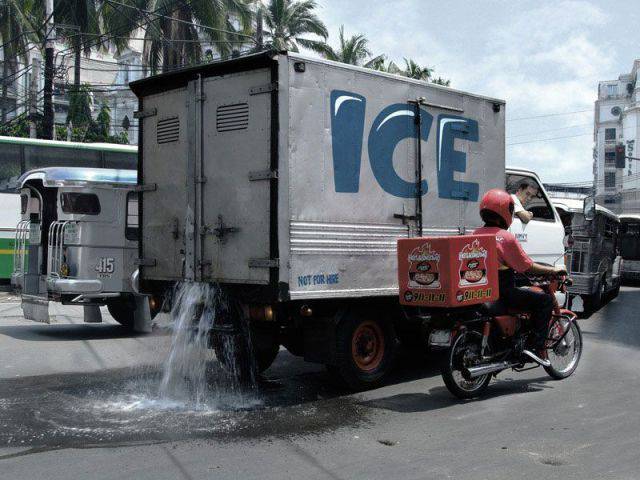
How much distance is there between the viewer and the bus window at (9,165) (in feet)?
57.7

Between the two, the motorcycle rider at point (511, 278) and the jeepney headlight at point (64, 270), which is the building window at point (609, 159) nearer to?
the jeepney headlight at point (64, 270)

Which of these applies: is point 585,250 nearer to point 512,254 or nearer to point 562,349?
point 562,349

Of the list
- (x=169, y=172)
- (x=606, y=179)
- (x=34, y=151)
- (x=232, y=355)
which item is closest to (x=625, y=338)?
(x=232, y=355)

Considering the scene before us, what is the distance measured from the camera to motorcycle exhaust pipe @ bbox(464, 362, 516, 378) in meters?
6.50

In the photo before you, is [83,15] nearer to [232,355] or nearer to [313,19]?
[313,19]

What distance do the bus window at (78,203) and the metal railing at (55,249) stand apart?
256mm

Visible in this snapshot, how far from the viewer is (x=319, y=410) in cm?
635

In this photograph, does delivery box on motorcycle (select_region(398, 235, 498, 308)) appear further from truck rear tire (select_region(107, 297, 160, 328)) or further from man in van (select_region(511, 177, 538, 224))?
truck rear tire (select_region(107, 297, 160, 328))

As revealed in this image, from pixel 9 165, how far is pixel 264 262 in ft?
44.2

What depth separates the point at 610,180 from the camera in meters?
86.7

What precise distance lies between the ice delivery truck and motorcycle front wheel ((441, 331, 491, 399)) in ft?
3.16

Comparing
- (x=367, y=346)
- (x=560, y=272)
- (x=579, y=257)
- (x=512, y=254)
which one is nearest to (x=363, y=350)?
(x=367, y=346)

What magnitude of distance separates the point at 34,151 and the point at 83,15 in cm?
1451

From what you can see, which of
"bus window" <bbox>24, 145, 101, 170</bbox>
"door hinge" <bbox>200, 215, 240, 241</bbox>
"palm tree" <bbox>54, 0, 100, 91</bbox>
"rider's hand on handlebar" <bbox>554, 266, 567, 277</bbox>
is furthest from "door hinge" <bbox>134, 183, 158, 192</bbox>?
"palm tree" <bbox>54, 0, 100, 91</bbox>
